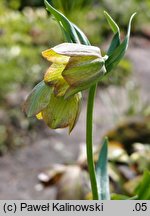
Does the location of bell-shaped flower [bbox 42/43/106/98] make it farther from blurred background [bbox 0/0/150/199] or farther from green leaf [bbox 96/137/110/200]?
blurred background [bbox 0/0/150/199]

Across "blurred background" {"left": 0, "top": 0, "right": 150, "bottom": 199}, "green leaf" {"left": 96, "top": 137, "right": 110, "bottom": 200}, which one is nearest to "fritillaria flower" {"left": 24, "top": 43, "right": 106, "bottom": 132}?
"green leaf" {"left": 96, "top": 137, "right": 110, "bottom": 200}

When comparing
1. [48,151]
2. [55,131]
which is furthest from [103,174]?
[55,131]

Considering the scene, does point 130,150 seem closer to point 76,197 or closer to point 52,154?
point 52,154

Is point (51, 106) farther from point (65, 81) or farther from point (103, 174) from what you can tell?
point (103, 174)

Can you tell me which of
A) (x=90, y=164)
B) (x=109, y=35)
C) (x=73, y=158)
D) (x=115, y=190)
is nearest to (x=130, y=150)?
(x=73, y=158)

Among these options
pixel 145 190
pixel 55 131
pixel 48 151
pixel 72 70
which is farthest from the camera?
pixel 55 131
